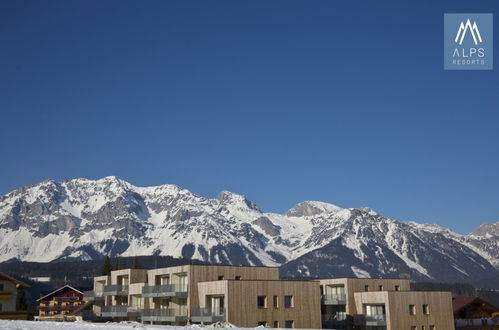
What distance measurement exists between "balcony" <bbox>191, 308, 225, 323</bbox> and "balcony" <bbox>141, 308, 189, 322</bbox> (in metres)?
2.37

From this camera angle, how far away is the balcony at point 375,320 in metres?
79.4

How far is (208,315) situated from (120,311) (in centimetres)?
2524

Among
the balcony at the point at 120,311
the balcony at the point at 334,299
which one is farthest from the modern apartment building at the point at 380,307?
the balcony at the point at 120,311

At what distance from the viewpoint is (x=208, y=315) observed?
71812mm

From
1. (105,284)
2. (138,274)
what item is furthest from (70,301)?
(138,274)

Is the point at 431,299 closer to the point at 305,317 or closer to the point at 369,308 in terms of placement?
the point at 369,308

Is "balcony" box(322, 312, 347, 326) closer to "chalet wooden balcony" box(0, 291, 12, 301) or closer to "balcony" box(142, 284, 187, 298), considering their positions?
"balcony" box(142, 284, 187, 298)

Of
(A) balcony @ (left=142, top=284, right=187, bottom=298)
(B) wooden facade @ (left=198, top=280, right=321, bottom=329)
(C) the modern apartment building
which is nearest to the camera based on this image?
(B) wooden facade @ (left=198, top=280, right=321, bottom=329)

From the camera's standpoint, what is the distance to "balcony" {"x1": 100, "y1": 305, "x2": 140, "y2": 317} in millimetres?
89625

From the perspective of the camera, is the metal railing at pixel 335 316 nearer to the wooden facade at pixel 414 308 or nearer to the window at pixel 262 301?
the wooden facade at pixel 414 308

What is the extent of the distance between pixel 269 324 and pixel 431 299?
25390mm

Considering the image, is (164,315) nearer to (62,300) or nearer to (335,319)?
(335,319)

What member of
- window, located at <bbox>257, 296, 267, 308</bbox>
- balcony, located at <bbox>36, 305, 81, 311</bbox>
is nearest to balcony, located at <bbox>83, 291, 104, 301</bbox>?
window, located at <bbox>257, 296, 267, 308</bbox>

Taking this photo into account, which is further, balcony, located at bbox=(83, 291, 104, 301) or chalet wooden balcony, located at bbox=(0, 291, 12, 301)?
balcony, located at bbox=(83, 291, 104, 301)
